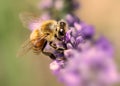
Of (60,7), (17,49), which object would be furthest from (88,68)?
(17,49)

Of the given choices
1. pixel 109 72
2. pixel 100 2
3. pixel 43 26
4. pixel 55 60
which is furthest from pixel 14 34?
pixel 109 72

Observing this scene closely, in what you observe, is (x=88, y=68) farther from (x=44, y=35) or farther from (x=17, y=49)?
(x=17, y=49)

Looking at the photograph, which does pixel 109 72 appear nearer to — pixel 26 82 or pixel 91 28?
pixel 91 28

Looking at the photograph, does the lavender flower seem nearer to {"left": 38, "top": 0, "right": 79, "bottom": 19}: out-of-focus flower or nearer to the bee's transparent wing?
the bee's transparent wing

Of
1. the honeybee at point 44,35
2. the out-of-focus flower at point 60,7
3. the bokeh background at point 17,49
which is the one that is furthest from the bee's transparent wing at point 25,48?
the bokeh background at point 17,49

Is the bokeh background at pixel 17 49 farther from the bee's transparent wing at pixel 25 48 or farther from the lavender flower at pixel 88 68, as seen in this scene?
the lavender flower at pixel 88 68

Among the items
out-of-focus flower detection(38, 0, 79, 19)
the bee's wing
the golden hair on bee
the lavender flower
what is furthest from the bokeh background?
the lavender flower

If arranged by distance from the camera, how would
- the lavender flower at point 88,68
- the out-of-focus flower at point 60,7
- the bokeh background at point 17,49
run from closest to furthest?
the lavender flower at point 88,68 → the out-of-focus flower at point 60,7 → the bokeh background at point 17,49

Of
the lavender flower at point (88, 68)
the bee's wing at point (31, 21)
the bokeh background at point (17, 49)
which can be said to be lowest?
the lavender flower at point (88, 68)
